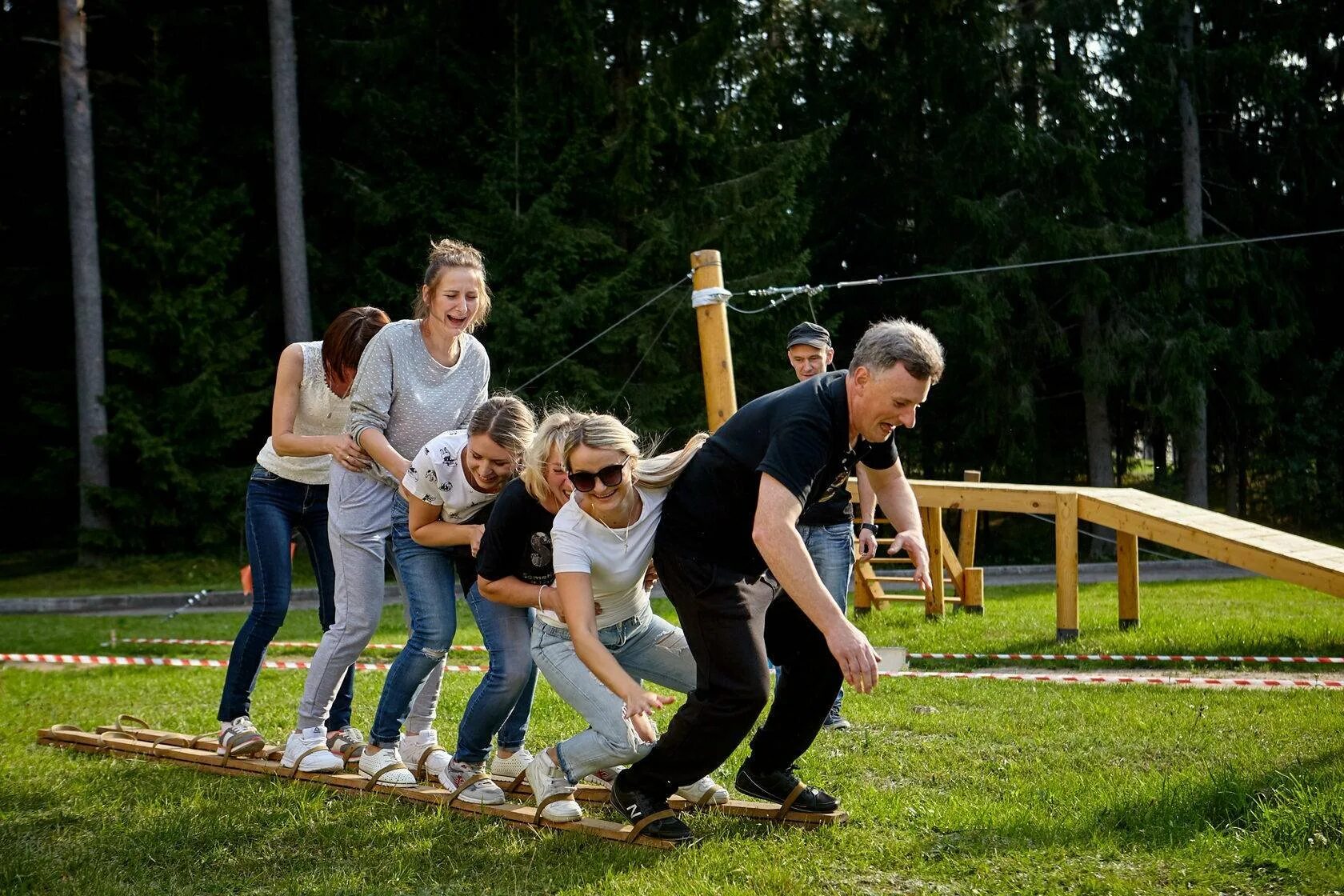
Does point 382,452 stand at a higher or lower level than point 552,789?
higher

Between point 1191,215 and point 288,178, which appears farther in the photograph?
point 1191,215

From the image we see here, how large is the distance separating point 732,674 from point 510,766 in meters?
1.41

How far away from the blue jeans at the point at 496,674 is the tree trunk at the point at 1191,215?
56.4ft

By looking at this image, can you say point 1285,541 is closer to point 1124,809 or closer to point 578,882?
point 1124,809

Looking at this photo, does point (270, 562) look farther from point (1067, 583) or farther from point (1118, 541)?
point (1118, 541)

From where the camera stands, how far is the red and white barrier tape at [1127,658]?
768 centimetres

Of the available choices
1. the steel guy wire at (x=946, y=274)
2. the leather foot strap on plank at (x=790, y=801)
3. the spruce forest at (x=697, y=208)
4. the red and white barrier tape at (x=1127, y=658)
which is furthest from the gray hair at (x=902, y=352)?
the spruce forest at (x=697, y=208)

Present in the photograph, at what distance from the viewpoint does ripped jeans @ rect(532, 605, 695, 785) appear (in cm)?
426

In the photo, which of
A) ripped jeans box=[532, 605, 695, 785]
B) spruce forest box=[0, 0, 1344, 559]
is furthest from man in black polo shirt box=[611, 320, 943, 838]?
spruce forest box=[0, 0, 1344, 559]

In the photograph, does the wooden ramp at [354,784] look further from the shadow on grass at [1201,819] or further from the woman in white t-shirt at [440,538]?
the shadow on grass at [1201,819]

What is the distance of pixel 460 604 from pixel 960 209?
1006 centimetres

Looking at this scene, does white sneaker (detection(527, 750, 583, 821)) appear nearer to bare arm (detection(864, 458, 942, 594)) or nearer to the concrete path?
bare arm (detection(864, 458, 942, 594))

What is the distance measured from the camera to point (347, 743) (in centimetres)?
527

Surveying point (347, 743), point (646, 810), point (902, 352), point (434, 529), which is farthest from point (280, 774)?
point (902, 352)
